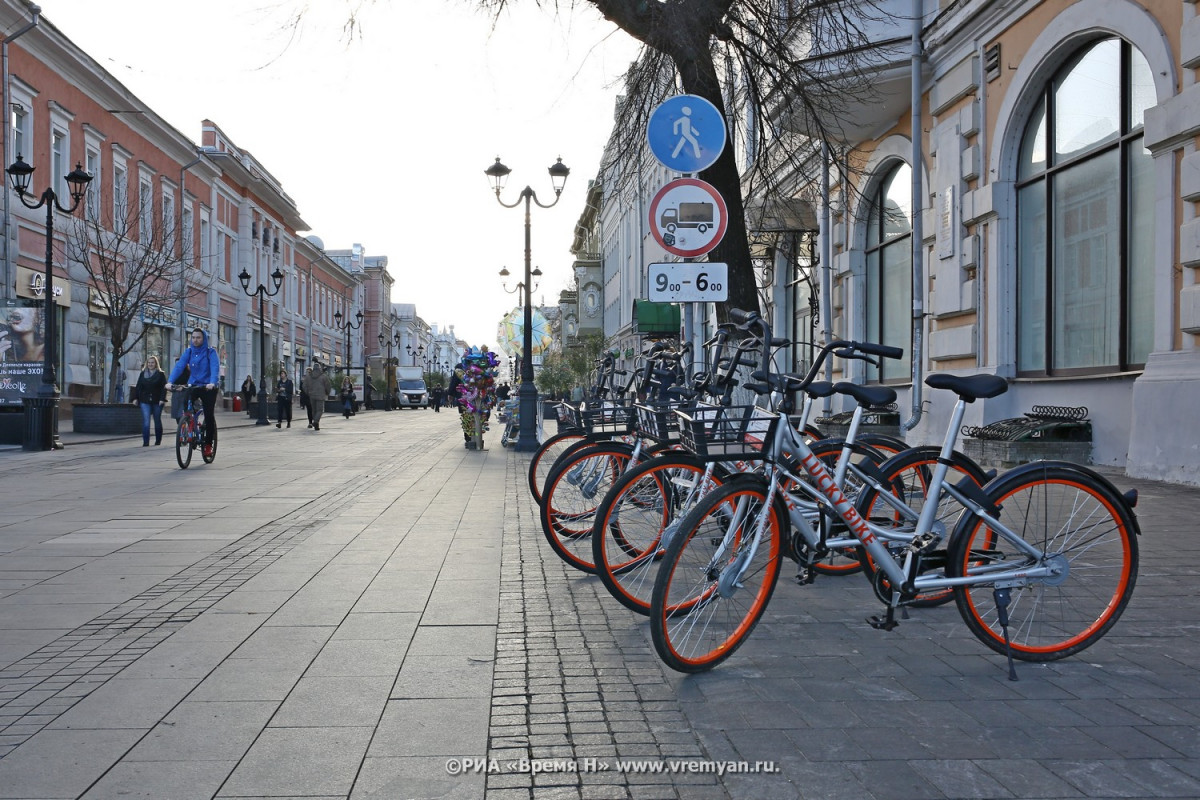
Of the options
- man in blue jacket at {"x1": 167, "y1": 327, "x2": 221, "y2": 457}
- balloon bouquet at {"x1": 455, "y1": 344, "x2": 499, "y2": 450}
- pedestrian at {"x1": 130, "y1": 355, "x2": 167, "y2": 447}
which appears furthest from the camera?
balloon bouquet at {"x1": 455, "y1": 344, "x2": 499, "y2": 450}

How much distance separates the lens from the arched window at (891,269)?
17.5m

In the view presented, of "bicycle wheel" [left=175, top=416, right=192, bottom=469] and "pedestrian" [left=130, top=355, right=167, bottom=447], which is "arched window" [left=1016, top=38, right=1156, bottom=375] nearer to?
"bicycle wheel" [left=175, top=416, right=192, bottom=469]

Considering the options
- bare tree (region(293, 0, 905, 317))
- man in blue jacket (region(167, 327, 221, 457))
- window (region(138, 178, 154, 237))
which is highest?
window (region(138, 178, 154, 237))

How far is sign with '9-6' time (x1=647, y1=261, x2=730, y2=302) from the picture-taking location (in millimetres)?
7285

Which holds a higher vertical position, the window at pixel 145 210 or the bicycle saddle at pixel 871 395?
the window at pixel 145 210

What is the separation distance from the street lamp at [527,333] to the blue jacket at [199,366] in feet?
18.9

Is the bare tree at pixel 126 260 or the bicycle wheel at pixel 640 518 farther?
the bare tree at pixel 126 260

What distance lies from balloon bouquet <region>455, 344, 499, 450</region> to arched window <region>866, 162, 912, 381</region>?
22.0 ft

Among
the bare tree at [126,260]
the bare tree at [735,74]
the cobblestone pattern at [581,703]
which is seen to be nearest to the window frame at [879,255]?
the bare tree at [735,74]

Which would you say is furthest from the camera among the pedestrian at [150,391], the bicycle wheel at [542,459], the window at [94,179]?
the window at [94,179]

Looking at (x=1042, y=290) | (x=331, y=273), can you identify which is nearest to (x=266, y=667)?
(x=1042, y=290)

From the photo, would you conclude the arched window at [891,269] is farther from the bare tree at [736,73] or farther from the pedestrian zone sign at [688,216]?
the pedestrian zone sign at [688,216]

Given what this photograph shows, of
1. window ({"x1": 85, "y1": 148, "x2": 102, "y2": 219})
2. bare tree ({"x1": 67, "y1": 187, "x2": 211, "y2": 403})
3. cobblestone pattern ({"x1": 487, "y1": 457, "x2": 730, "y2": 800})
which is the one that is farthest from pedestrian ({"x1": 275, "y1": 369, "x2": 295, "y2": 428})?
cobblestone pattern ({"x1": 487, "y1": 457, "x2": 730, "y2": 800})

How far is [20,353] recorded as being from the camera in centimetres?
1931
